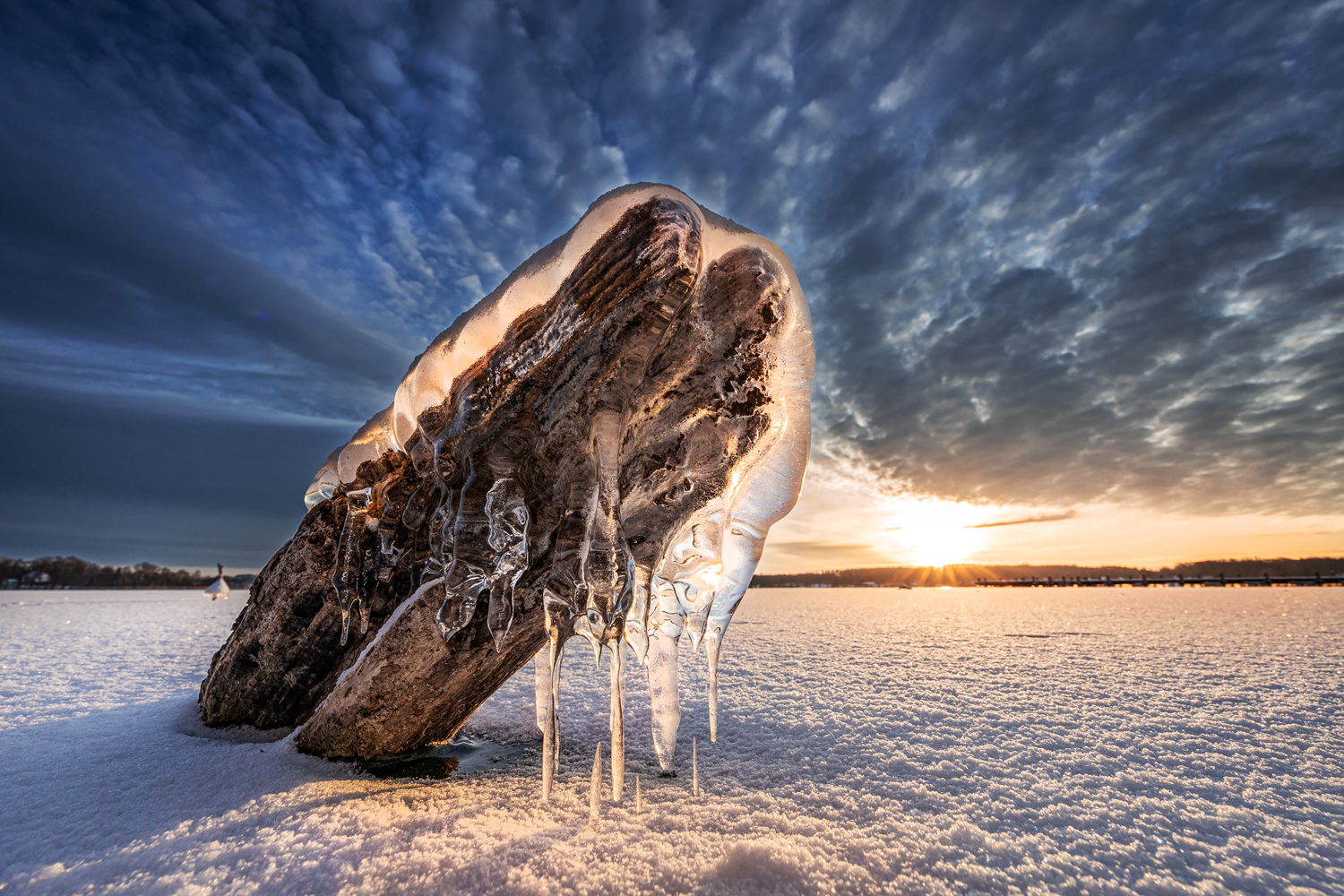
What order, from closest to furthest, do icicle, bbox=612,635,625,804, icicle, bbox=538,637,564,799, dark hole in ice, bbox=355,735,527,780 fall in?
icicle, bbox=612,635,625,804 → icicle, bbox=538,637,564,799 → dark hole in ice, bbox=355,735,527,780

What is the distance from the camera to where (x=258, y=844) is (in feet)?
5.60

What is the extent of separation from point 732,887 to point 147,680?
571 cm

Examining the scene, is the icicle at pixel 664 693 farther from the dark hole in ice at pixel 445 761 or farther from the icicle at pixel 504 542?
the dark hole in ice at pixel 445 761

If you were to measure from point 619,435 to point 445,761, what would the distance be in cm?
217

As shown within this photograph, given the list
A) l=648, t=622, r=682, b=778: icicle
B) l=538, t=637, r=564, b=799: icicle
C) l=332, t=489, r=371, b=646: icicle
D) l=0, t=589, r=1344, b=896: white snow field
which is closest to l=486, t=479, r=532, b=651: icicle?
l=538, t=637, r=564, b=799: icicle

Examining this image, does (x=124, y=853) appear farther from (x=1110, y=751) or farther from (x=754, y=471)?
(x=1110, y=751)

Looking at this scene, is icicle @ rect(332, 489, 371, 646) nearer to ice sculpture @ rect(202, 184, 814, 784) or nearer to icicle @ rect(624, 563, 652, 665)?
ice sculpture @ rect(202, 184, 814, 784)

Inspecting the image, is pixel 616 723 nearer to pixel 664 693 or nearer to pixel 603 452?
pixel 664 693

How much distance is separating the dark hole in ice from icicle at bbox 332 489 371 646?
67cm

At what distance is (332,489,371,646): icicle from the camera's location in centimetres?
278

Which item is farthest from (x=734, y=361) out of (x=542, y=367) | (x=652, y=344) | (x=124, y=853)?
(x=124, y=853)

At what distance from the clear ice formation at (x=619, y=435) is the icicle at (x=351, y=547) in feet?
1.17

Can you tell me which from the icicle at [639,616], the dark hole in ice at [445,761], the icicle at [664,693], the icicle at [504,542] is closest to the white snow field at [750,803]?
the dark hole in ice at [445,761]

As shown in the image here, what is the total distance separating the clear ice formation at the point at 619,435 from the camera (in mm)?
1855
